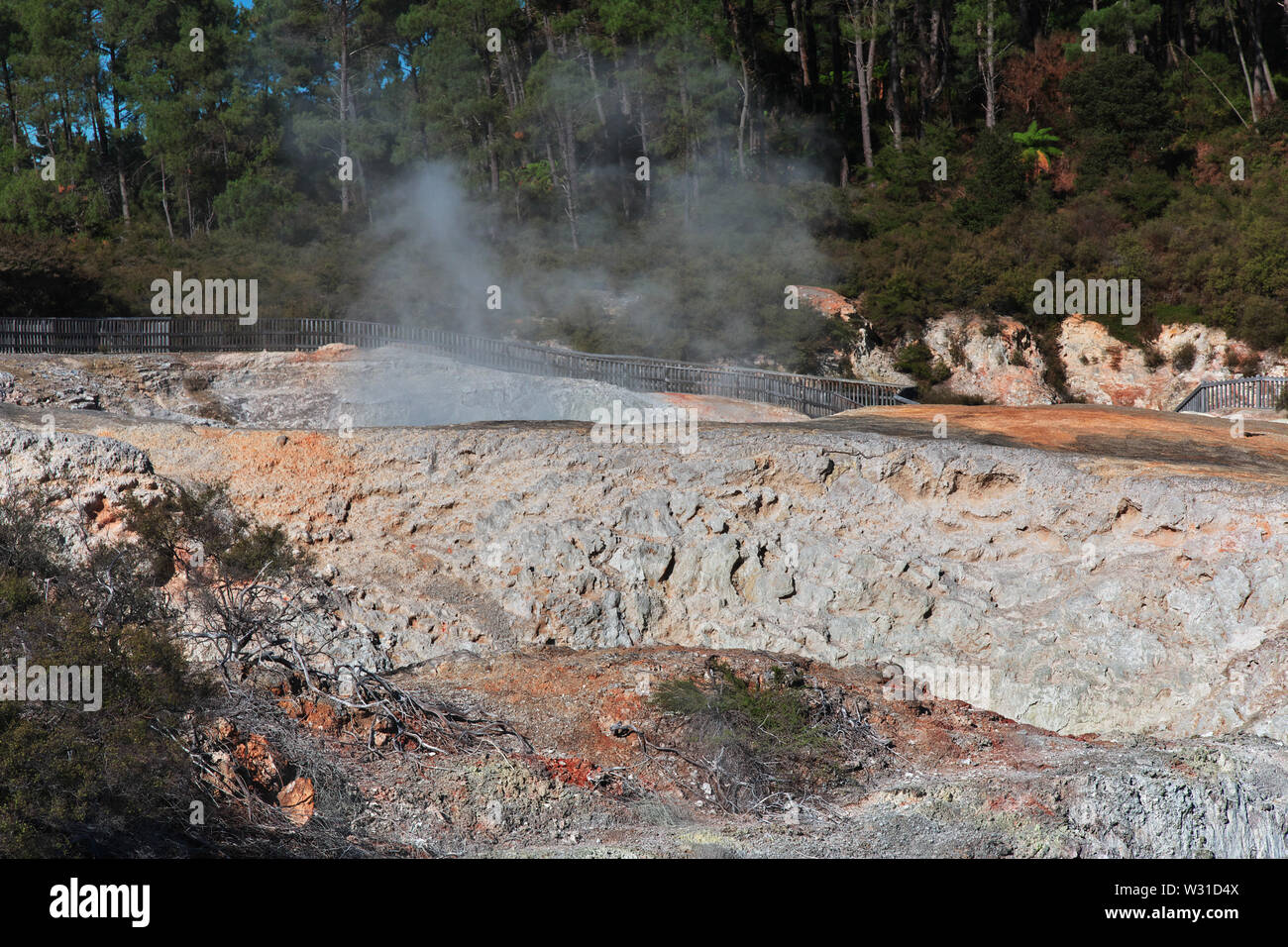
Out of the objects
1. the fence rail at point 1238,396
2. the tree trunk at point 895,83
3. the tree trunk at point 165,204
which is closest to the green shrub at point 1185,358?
the fence rail at point 1238,396

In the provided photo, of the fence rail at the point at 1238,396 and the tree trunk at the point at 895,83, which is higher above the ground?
the tree trunk at the point at 895,83

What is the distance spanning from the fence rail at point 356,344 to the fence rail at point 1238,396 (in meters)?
5.86

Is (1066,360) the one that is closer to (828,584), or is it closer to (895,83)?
(895,83)

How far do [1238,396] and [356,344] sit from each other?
17909 mm

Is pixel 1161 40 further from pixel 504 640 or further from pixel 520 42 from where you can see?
pixel 504 640

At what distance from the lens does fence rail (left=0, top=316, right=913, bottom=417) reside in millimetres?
27250

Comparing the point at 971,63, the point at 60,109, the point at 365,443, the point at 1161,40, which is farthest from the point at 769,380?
the point at 60,109

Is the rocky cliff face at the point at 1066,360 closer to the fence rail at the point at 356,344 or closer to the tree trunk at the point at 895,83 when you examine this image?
the fence rail at the point at 356,344

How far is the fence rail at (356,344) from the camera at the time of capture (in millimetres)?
27250

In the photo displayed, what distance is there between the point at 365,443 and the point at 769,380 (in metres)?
12.2

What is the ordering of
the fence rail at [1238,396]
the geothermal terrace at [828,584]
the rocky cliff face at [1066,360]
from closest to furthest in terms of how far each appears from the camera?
the geothermal terrace at [828,584]
the fence rail at [1238,396]
the rocky cliff face at [1066,360]

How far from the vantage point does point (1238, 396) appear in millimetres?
24344

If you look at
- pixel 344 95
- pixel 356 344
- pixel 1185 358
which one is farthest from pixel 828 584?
pixel 344 95

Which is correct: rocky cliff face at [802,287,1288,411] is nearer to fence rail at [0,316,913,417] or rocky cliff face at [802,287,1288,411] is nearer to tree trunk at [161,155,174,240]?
fence rail at [0,316,913,417]
